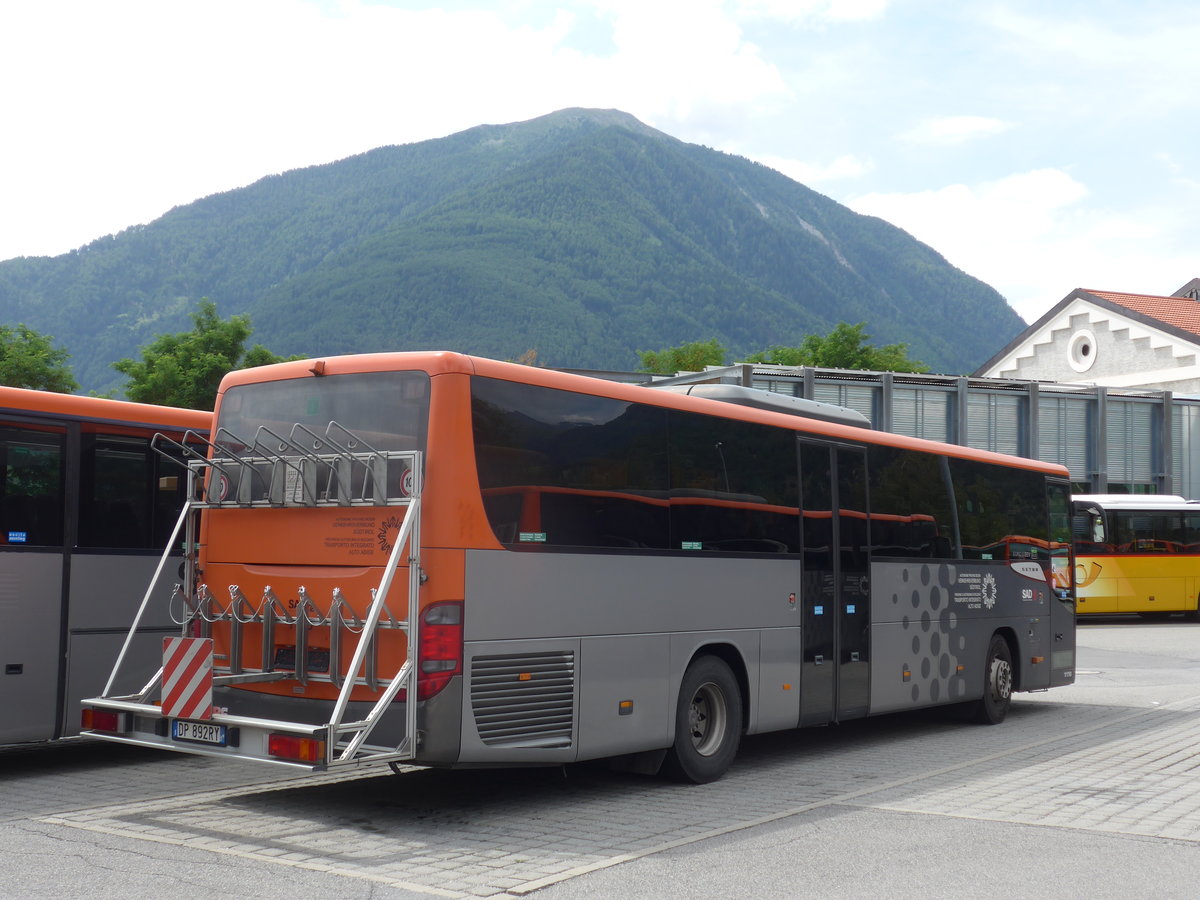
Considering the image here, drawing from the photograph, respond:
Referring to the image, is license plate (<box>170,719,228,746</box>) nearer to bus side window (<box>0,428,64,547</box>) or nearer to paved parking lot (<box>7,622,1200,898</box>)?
paved parking lot (<box>7,622,1200,898</box>)

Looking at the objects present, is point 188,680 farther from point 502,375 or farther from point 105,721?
point 502,375

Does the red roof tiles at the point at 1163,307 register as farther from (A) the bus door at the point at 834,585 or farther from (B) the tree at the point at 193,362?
(A) the bus door at the point at 834,585

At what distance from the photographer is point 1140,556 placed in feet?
101

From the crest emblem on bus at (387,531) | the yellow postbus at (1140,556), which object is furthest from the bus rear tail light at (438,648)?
the yellow postbus at (1140,556)

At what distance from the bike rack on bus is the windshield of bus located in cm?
1

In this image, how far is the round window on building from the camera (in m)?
53.3

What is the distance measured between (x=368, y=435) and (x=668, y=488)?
7.64 ft

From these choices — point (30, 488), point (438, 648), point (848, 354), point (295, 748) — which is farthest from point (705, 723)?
point (848, 354)

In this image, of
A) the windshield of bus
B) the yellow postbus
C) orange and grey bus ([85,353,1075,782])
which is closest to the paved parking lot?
orange and grey bus ([85,353,1075,782])

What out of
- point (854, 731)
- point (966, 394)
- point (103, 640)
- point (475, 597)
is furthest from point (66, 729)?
point (966, 394)

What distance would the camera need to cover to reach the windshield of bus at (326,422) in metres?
7.87

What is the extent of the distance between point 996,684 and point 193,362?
134 feet

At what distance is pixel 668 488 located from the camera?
929cm

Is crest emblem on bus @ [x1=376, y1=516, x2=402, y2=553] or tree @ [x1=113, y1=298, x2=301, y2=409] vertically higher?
tree @ [x1=113, y1=298, x2=301, y2=409]
